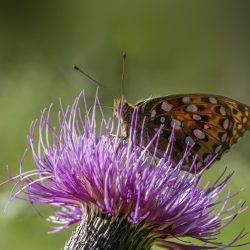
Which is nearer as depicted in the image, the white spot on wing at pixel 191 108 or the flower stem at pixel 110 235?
the flower stem at pixel 110 235

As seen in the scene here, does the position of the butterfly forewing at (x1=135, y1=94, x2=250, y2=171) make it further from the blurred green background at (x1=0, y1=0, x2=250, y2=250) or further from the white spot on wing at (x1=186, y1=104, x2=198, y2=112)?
the blurred green background at (x1=0, y1=0, x2=250, y2=250)

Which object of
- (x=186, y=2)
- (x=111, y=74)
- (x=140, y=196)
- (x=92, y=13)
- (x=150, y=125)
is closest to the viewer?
(x=140, y=196)

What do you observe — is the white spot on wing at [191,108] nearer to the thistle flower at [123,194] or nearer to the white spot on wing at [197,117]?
the white spot on wing at [197,117]

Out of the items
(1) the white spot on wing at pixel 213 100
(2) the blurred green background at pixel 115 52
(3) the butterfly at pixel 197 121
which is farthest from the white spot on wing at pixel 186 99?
(2) the blurred green background at pixel 115 52

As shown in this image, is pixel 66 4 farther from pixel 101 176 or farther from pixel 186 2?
pixel 101 176

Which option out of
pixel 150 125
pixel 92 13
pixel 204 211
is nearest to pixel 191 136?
pixel 150 125

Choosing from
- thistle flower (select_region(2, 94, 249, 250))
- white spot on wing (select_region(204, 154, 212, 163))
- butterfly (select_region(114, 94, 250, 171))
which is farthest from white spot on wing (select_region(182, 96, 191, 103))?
thistle flower (select_region(2, 94, 249, 250))

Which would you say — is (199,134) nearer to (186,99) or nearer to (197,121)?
(197,121)
